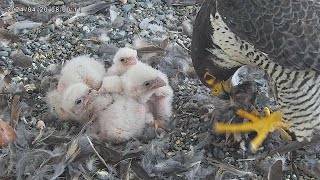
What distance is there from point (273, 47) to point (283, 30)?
0.08 m

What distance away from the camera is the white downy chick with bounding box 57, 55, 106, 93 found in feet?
10.5

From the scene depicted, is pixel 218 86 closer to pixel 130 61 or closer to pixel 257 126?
pixel 257 126

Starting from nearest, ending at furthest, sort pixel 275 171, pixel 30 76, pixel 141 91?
1. pixel 275 171
2. pixel 141 91
3. pixel 30 76

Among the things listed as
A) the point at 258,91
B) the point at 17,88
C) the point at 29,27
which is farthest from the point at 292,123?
the point at 29,27

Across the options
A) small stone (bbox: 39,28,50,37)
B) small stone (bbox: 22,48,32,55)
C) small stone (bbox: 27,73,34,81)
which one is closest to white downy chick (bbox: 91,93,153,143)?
small stone (bbox: 27,73,34,81)

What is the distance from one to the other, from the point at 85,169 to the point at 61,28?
4.11 ft

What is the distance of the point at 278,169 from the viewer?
9.87 ft

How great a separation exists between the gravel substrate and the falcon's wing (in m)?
0.53

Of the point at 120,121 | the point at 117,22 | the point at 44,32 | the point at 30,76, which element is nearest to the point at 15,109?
the point at 30,76

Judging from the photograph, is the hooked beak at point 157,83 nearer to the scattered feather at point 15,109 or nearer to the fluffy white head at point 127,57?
the fluffy white head at point 127,57

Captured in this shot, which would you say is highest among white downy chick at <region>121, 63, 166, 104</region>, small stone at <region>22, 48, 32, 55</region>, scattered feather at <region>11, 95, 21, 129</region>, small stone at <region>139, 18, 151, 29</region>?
white downy chick at <region>121, 63, 166, 104</region>

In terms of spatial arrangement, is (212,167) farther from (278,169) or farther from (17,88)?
(17,88)

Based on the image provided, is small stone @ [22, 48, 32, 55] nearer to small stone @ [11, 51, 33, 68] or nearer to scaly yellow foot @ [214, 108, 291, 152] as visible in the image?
small stone @ [11, 51, 33, 68]

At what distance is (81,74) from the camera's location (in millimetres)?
3211
